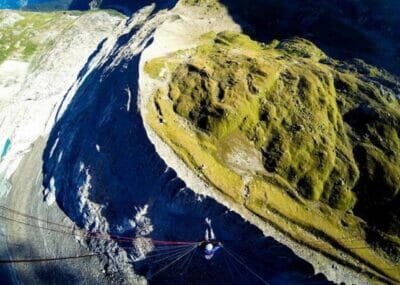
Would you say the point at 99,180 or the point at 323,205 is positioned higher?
the point at 323,205

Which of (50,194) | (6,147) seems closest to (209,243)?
(50,194)

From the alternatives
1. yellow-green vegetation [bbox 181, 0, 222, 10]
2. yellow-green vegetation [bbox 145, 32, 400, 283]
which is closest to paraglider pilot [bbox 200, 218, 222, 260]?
yellow-green vegetation [bbox 145, 32, 400, 283]

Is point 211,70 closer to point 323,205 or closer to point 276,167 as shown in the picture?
point 276,167

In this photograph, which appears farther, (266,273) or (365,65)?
(365,65)

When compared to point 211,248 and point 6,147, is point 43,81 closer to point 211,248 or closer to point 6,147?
point 6,147

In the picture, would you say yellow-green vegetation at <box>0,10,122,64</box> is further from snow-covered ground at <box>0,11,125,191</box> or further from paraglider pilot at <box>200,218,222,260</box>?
paraglider pilot at <box>200,218,222,260</box>

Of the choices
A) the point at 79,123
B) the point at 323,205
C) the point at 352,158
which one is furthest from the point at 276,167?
the point at 79,123

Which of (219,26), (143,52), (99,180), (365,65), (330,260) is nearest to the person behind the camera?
(330,260)
